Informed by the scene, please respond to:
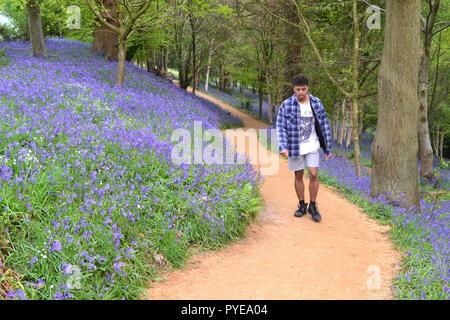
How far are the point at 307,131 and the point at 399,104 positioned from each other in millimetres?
3033

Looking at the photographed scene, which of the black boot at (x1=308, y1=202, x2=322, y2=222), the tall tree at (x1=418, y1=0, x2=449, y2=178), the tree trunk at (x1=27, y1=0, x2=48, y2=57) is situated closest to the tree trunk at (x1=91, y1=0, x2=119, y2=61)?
the tree trunk at (x1=27, y1=0, x2=48, y2=57)

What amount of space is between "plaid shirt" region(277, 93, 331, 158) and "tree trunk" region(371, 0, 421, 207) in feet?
8.57

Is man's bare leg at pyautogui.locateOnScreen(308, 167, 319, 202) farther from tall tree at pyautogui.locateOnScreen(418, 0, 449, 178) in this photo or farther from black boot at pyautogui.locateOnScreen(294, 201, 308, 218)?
tall tree at pyautogui.locateOnScreen(418, 0, 449, 178)

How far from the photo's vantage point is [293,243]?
590 centimetres

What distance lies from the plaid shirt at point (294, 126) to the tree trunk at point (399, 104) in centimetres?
261

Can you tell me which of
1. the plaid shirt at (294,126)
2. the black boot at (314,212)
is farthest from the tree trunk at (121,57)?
the black boot at (314,212)

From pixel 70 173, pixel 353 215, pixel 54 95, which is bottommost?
pixel 353 215

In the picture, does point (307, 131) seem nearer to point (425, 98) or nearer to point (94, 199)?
point (94, 199)

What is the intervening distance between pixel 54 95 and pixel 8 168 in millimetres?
4342

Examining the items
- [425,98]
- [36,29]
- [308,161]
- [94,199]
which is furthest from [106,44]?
[94,199]
